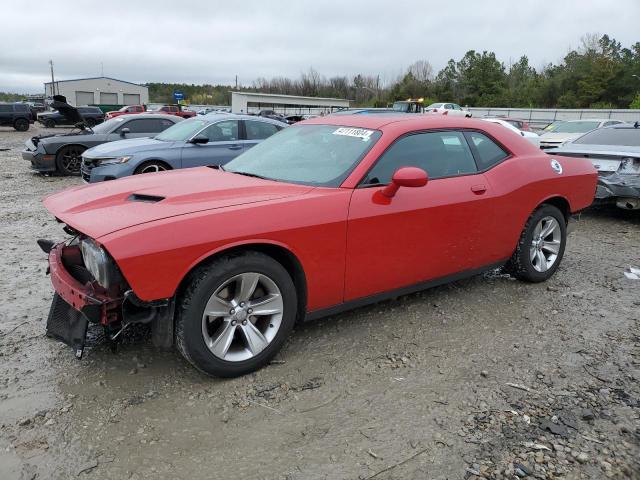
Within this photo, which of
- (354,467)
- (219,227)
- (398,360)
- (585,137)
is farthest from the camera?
(585,137)

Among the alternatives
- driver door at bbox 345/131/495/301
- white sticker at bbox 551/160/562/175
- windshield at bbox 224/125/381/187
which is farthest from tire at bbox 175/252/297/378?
white sticker at bbox 551/160/562/175

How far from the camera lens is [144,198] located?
3.15 metres

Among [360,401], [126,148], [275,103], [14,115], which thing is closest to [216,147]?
[126,148]

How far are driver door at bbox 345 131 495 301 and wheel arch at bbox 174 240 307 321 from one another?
13.2 inches

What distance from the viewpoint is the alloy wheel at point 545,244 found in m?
4.63

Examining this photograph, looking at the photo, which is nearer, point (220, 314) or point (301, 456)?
point (301, 456)

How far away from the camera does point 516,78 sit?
7238 cm

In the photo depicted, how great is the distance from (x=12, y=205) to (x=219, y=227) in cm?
698

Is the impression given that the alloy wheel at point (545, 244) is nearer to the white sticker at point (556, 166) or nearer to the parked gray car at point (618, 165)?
the white sticker at point (556, 166)

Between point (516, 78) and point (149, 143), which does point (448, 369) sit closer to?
point (149, 143)

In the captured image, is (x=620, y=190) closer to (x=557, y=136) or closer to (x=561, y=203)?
(x=561, y=203)

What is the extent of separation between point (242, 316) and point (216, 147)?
6.30 metres

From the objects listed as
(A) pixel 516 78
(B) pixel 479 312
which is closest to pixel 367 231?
(B) pixel 479 312

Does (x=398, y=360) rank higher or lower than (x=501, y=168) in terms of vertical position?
lower
